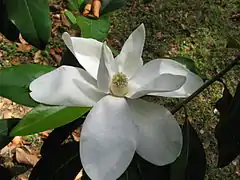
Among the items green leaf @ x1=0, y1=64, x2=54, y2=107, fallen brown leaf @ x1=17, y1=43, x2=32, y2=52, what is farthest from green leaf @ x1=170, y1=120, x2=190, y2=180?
fallen brown leaf @ x1=17, y1=43, x2=32, y2=52

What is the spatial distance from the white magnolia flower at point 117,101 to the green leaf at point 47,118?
0.03 meters

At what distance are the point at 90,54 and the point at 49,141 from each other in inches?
11.8

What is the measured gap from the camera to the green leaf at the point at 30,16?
103cm

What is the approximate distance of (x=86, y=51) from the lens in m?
0.91

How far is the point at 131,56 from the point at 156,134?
17cm

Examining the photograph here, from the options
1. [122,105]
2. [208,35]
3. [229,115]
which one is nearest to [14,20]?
[122,105]

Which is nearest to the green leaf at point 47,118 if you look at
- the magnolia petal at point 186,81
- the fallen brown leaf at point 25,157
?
the magnolia petal at point 186,81

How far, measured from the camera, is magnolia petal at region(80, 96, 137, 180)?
782 mm

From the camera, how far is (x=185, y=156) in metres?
0.97

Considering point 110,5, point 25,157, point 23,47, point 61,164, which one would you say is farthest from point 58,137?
point 23,47

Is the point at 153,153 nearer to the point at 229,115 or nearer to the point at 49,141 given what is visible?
the point at 229,115

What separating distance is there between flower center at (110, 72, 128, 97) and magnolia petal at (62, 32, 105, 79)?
4cm

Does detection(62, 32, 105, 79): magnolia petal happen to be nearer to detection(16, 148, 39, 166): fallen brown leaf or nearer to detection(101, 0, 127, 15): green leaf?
detection(101, 0, 127, 15): green leaf

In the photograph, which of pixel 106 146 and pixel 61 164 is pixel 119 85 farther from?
pixel 61 164
